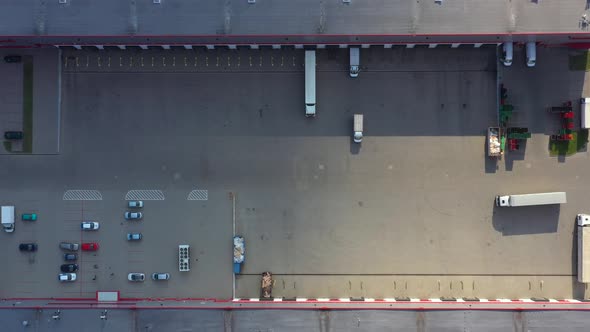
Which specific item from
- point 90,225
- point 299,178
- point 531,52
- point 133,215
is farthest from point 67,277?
point 531,52

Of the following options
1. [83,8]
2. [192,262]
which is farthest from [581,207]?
[83,8]

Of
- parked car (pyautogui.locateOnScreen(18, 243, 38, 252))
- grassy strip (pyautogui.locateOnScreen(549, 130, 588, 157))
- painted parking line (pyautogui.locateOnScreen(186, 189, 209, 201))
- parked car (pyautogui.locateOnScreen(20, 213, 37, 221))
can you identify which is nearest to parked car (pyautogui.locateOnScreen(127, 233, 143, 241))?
painted parking line (pyautogui.locateOnScreen(186, 189, 209, 201))

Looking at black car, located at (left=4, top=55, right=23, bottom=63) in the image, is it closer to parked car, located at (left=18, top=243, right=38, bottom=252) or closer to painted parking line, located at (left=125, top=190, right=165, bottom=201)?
painted parking line, located at (left=125, top=190, right=165, bottom=201)

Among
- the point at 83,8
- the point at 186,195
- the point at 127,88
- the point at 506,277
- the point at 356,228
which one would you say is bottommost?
the point at 506,277

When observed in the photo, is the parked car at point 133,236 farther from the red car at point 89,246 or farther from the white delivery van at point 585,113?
the white delivery van at point 585,113

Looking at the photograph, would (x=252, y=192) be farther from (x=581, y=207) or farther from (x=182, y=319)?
(x=581, y=207)

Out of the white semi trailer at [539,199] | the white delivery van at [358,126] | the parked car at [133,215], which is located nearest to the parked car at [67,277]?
the parked car at [133,215]
